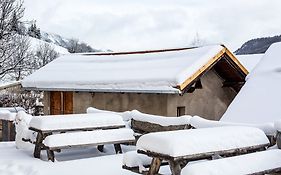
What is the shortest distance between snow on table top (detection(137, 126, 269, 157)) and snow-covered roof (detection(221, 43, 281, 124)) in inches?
53.5

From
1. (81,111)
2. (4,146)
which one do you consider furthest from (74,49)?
(4,146)

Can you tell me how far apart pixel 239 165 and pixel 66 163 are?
405 centimetres

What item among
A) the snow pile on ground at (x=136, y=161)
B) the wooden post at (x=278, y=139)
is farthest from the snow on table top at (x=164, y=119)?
the wooden post at (x=278, y=139)

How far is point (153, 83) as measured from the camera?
1254 cm

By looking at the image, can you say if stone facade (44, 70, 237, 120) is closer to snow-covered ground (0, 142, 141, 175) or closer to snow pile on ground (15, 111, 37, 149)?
snow-covered ground (0, 142, 141, 175)

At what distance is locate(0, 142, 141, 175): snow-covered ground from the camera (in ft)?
24.3

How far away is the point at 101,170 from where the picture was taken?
750cm

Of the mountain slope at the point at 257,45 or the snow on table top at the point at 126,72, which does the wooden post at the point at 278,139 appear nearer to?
the snow on table top at the point at 126,72

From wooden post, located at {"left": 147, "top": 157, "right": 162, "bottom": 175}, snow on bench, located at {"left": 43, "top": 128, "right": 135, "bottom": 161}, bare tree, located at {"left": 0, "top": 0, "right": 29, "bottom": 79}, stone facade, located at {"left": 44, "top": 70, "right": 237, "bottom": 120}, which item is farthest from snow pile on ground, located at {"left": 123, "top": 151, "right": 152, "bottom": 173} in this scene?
bare tree, located at {"left": 0, "top": 0, "right": 29, "bottom": 79}

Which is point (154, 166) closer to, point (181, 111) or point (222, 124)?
point (222, 124)

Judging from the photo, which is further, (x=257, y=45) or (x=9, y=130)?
(x=257, y=45)

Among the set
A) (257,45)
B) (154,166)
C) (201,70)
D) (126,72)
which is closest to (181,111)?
(201,70)

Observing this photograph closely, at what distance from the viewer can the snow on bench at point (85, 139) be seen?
8.20 meters

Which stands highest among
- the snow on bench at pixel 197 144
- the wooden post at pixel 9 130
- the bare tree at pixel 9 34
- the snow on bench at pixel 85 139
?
the bare tree at pixel 9 34
